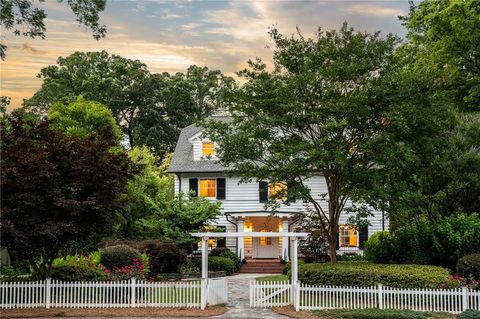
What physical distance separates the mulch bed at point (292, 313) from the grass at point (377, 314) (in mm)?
260

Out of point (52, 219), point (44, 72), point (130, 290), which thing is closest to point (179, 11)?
point (52, 219)

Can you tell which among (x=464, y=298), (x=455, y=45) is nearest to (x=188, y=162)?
(x=455, y=45)

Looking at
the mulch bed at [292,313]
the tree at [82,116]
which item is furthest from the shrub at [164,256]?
the tree at [82,116]

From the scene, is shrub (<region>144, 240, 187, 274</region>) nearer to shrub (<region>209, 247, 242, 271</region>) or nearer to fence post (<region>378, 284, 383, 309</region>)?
shrub (<region>209, 247, 242, 271</region>)

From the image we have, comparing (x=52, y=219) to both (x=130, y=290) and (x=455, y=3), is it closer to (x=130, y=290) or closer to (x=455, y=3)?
(x=130, y=290)

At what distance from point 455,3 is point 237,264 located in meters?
17.7

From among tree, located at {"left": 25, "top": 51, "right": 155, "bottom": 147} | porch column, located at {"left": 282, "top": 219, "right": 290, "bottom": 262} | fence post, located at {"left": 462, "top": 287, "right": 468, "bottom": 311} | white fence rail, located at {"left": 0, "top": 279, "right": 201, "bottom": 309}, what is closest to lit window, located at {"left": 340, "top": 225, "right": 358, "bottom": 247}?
porch column, located at {"left": 282, "top": 219, "right": 290, "bottom": 262}

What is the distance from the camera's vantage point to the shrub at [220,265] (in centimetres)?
3123

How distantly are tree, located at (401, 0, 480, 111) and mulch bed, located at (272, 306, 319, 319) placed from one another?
14.9 meters

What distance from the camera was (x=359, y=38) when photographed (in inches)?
852

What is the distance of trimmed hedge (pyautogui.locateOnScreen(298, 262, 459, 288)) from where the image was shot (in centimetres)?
1895

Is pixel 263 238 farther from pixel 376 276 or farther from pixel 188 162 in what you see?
pixel 376 276

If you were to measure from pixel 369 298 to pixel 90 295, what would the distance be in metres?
8.53

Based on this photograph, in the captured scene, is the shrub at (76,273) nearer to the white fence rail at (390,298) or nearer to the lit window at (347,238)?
the white fence rail at (390,298)
